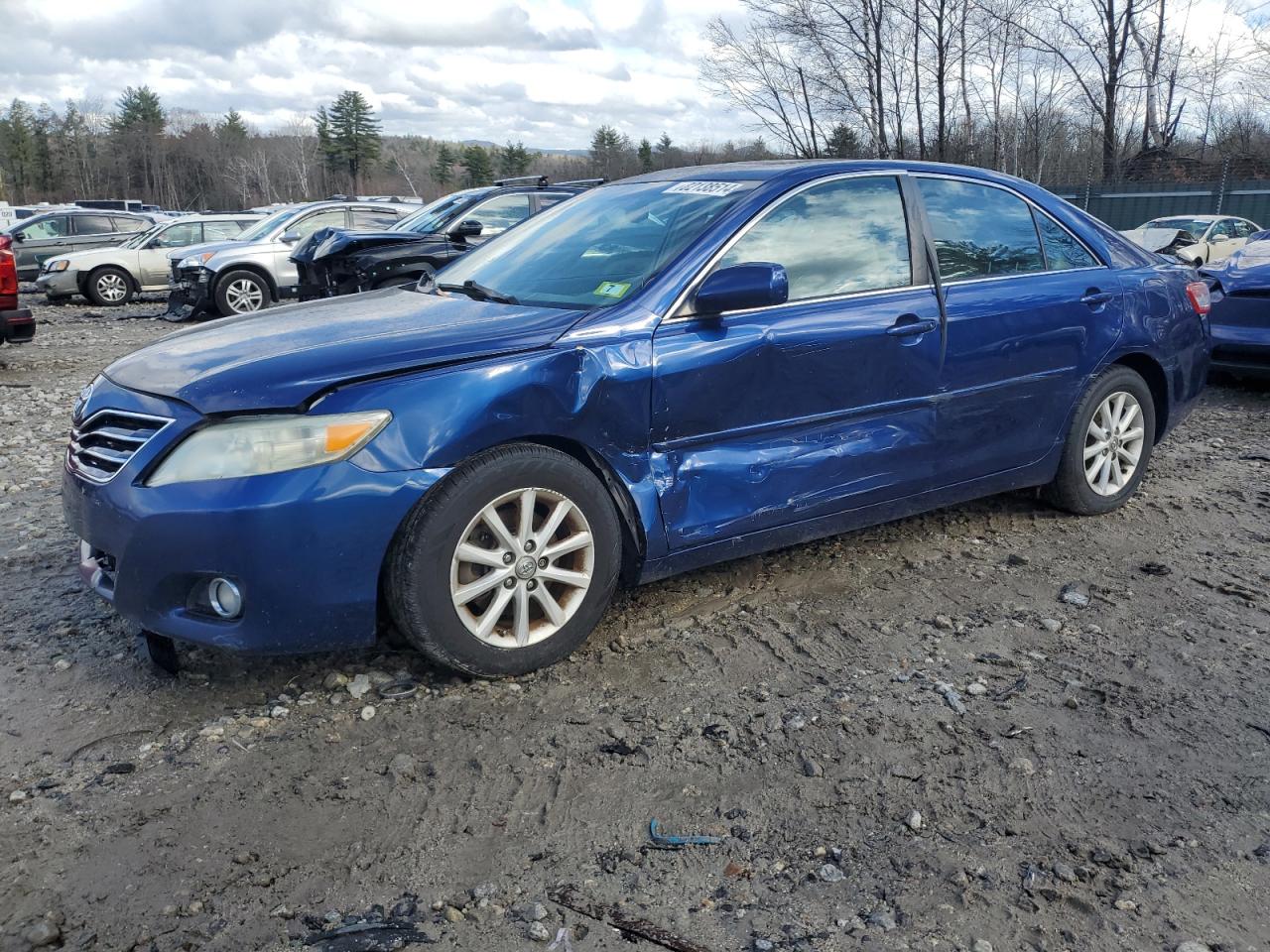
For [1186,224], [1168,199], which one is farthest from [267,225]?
[1168,199]

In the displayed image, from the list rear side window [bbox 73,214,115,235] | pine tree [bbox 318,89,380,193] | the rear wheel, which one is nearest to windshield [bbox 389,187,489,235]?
the rear wheel

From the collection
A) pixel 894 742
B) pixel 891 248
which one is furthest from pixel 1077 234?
pixel 894 742

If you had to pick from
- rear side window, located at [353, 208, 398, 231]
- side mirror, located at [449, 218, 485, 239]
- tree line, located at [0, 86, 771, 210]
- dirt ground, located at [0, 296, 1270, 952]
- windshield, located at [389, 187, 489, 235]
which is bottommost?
dirt ground, located at [0, 296, 1270, 952]

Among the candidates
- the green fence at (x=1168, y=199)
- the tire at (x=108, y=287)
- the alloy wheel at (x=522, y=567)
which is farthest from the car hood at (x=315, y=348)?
the green fence at (x=1168, y=199)

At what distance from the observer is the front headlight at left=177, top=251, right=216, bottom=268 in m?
14.4

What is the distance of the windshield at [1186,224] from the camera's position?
19.7 metres

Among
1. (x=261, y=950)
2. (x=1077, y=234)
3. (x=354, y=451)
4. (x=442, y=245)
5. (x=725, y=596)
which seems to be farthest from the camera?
(x=442, y=245)

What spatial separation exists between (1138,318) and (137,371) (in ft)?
13.8

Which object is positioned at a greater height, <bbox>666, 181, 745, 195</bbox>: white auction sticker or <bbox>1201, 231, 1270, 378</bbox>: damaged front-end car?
<bbox>666, 181, 745, 195</bbox>: white auction sticker

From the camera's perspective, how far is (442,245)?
1128 cm

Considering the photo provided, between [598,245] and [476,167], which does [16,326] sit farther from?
[476,167]

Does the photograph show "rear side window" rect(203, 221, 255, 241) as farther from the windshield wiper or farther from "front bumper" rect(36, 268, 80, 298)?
the windshield wiper

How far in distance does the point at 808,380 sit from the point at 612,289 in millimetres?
769

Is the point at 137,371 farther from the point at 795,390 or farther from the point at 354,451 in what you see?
the point at 795,390
